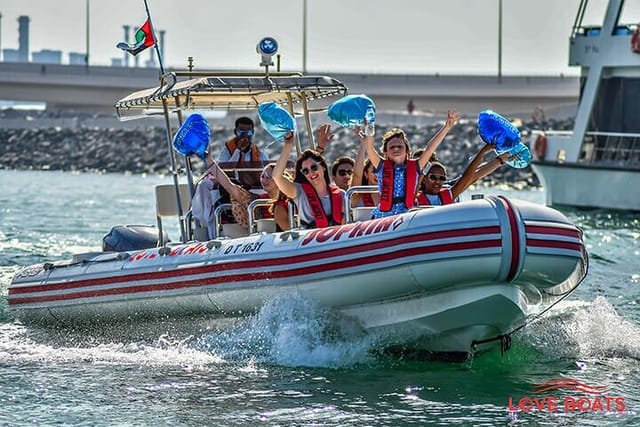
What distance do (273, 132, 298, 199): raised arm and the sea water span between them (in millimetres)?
942

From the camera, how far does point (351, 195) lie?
11.6 meters

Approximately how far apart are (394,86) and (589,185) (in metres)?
40.8

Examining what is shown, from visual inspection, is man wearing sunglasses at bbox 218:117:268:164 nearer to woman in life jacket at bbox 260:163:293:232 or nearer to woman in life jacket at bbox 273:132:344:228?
woman in life jacket at bbox 260:163:293:232

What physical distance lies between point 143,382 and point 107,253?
2744 millimetres

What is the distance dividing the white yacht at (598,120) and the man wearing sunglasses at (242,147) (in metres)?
15.5

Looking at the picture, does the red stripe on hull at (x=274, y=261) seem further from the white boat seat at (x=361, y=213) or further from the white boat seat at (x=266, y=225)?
the white boat seat at (x=361, y=213)

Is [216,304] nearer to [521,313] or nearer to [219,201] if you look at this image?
[219,201]

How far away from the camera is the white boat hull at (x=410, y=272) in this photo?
9.98m

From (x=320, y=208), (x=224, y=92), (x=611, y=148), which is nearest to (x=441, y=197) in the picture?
(x=320, y=208)

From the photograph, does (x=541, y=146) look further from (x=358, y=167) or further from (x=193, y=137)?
(x=193, y=137)

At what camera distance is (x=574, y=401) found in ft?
32.2

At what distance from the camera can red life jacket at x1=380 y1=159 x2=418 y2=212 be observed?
11008mm

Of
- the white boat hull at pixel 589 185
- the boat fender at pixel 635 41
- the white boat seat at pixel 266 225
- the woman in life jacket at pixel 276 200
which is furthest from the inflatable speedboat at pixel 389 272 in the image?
the boat fender at pixel 635 41

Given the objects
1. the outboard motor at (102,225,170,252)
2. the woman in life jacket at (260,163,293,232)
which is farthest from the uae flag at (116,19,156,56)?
the woman in life jacket at (260,163,293,232)
